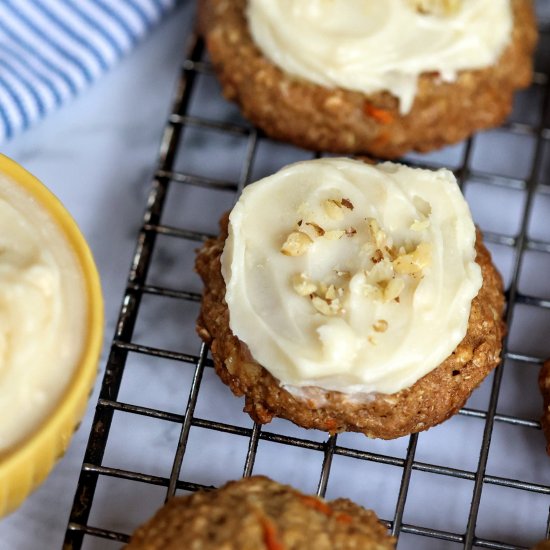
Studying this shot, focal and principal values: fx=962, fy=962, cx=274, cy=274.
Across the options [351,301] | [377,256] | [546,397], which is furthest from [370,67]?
[546,397]

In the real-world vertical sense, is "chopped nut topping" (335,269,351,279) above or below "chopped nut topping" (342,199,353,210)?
below

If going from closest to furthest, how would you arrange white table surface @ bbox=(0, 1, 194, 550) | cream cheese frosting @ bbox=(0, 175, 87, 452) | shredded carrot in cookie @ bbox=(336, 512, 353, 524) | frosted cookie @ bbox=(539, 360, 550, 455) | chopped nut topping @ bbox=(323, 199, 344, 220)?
cream cheese frosting @ bbox=(0, 175, 87, 452)
shredded carrot in cookie @ bbox=(336, 512, 353, 524)
chopped nut topping @ bbox=(323, 199, 344, 220)
frosted cookie @ bbox=(539, 360, 550, 455)
white table surface @ bbox=(0, 1, 194, 550)

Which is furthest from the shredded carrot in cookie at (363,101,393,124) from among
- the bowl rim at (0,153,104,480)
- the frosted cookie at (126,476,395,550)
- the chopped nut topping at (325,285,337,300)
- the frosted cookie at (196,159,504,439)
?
the frosted cookie at (126,476,395,550)

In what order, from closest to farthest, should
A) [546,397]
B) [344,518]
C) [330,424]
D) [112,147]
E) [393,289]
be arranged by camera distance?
[344,518] < [393,289] < [330,424] < [546,397] < [112,147]

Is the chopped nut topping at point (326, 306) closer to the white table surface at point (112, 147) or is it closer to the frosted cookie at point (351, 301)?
the frosted cookie at point (351, 301)

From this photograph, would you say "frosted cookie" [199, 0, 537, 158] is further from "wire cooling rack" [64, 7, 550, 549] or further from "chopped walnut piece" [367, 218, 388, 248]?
"chopped walnut piece" [367, 218, 388, 248]

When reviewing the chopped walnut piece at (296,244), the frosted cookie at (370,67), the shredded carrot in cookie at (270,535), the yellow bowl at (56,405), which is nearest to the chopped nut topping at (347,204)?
the chopped walnut piece at (296,244)

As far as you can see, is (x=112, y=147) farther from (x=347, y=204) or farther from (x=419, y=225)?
(x=419, y=225)

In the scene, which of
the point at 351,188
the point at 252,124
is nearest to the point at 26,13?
the point at 252,124

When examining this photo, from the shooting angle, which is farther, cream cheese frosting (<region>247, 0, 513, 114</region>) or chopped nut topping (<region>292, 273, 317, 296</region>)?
cream cheese frosting (<region>247, 0, 513, 114</region>)
